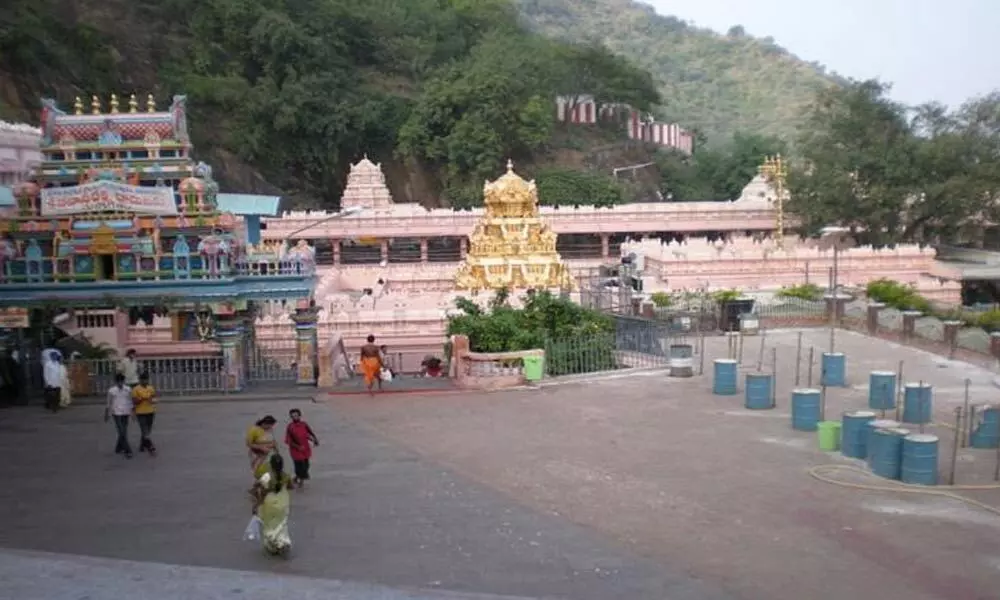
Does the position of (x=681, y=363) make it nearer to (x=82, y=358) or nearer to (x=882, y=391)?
(x=882, y=391)

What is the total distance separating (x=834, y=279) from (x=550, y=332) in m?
13.3

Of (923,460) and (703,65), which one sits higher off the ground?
(703,65)

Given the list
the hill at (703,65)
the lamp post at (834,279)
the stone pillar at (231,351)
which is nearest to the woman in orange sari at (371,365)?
the stone pillar at (231,351)

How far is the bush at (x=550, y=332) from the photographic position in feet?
73.4

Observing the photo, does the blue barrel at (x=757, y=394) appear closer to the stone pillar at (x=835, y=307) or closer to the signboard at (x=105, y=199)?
the stone pillar at (x=835, y=307)

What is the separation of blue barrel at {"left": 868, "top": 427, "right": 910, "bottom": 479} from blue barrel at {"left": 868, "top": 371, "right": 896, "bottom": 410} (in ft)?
13.3

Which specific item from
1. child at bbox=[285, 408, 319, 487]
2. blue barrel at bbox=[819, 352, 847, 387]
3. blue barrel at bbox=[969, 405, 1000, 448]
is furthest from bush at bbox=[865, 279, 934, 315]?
child at bbox=[285, 408, 319, 487]

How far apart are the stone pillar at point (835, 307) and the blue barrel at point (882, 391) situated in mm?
10804

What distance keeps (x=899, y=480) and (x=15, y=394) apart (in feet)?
49.7

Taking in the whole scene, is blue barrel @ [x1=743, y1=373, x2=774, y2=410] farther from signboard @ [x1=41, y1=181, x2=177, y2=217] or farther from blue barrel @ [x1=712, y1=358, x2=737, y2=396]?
signboard @ [x1=41, y1=181, x2=177, y2=217]

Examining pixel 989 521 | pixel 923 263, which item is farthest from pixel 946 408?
pixel 923 263

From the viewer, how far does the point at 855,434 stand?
15492mm

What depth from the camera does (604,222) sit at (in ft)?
165

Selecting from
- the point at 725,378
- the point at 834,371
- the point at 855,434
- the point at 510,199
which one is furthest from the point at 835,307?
the point at 855,434
